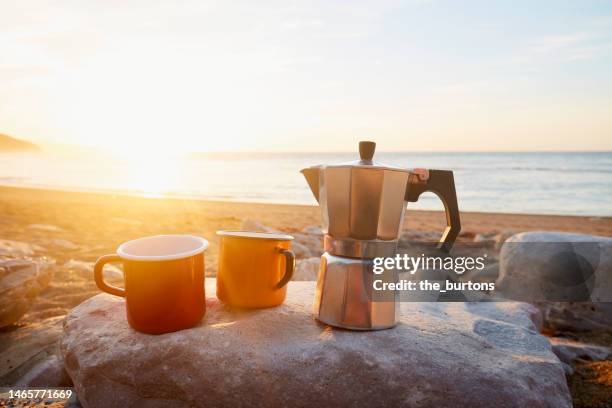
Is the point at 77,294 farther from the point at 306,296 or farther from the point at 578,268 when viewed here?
the point at 578,268

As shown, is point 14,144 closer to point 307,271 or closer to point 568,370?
point 307,271

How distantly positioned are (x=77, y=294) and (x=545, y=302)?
377 centimetres

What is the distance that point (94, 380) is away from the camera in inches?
59.1

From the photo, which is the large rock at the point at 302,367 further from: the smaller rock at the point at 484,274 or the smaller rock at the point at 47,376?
the smaller rock at the point at 484,274

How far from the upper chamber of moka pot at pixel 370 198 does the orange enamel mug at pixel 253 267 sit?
A: 0.76 feet

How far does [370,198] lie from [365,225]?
11cm

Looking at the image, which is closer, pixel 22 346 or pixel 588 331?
pixel 22 346

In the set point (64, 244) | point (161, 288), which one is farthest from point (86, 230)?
point (161, 288)

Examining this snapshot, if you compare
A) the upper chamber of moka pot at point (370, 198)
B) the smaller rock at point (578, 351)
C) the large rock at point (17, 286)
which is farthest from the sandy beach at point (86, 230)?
the upper chamber of moka pot at point (370, 198)

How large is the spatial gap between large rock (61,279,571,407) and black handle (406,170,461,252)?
0.41 metres

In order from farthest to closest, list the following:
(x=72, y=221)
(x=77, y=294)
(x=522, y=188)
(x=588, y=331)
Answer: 1. (x=522, y=188)
2. (x=72, y=221)
3. (x=77, y=294)
4. (x=588, y=331)

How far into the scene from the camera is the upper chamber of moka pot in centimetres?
162

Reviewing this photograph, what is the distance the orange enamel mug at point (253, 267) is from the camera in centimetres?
161

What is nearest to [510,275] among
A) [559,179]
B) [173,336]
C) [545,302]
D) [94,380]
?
[545,302]
